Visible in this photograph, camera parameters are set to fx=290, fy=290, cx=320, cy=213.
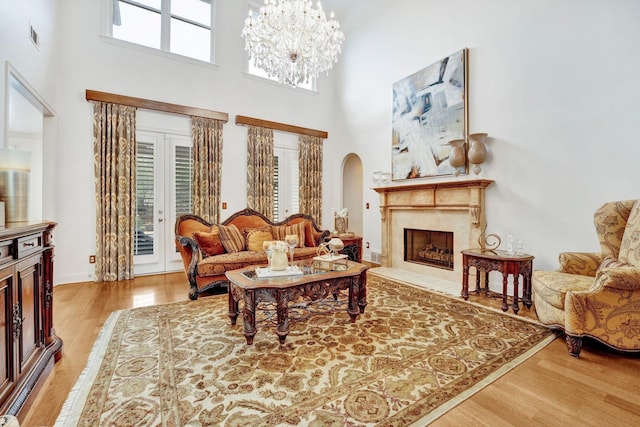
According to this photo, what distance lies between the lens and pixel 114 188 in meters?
4.56

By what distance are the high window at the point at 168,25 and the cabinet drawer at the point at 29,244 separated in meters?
4.35

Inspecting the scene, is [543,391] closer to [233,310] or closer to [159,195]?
[233,310]

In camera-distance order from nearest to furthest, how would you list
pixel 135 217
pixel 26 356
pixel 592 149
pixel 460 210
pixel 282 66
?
1. pixel 26 356
2. pixel 592 149
3. pixel 282 66
4. pixel 460 210
5. pixel 135 217

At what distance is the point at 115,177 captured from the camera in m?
4.59

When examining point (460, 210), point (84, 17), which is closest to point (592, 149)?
point (460, 210)

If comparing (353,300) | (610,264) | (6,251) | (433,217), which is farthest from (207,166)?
(610,264)

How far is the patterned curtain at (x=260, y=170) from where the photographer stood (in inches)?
229

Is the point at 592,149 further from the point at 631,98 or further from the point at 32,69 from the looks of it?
the point at 32,69

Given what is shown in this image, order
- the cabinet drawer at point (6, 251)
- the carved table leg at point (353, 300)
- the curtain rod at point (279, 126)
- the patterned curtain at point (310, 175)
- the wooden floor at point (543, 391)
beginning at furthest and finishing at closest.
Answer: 1. the patterned curtain at point (310, 175)
2. the curtain rod at point (279, 126)
3. the carved table leg at point (353, 300)
4. the wooden floor at point (543, 391)
5. the cabinet drawer at point (6, 251)

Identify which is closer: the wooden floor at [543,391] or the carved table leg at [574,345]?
the wooden floor at [543,391]

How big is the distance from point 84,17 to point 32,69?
187 cm

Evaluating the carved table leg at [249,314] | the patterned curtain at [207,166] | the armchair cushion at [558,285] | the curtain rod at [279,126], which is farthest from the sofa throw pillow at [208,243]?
the armchair cushion at [558,285]

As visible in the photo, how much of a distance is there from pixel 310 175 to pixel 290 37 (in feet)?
10.6

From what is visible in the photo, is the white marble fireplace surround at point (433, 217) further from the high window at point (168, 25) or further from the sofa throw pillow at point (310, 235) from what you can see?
the high window at point (168, 25)
